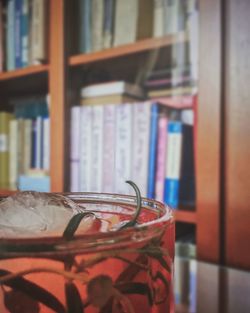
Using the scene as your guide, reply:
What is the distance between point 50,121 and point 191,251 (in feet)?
1.60

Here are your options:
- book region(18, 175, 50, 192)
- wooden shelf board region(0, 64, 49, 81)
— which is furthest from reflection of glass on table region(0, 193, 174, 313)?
wooden shelf board region(0, 64, 49, 81)

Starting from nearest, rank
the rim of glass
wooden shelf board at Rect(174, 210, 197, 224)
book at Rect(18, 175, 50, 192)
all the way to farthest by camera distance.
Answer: the rim of glass < wooden shelf board at Rect(174, 210, 197, 224) < book at Rect(18, 175, 50, 192)

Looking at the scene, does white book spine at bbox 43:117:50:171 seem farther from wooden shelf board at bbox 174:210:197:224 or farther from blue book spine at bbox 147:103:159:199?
wooden shelf board at bbox 174:210:197:224

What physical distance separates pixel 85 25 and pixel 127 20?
→ 0.44ft

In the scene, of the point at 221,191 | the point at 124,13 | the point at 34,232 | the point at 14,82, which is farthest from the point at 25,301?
the point at 14,82

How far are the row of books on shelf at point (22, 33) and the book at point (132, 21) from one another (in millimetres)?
205

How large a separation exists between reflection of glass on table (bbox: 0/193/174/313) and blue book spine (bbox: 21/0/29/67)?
0.94 metres

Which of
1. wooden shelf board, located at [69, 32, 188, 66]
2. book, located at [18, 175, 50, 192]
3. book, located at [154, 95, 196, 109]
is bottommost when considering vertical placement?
book, located at [18, 175, 50, 192]

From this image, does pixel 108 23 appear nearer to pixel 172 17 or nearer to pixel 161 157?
pixel 172 17

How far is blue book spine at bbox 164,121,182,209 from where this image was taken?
2.58ft

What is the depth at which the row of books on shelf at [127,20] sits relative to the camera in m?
0.80

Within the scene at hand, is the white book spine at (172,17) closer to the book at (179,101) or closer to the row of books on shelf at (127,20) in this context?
the row of books on shelf at (127,20)

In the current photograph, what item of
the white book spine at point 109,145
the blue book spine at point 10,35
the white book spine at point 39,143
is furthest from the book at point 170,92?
the blue book spine at point 10,35

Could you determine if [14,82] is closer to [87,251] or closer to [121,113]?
[121,113]
